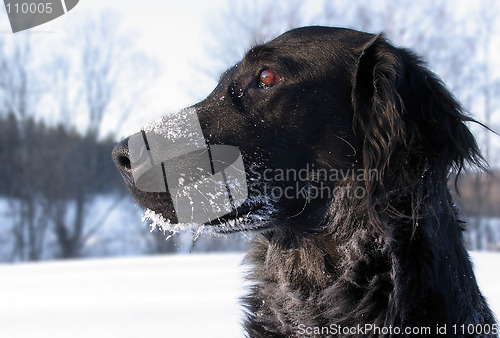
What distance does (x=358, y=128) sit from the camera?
2.76m

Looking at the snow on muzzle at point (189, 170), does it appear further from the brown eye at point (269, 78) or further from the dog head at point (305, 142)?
the brown eye at point (269, 78)

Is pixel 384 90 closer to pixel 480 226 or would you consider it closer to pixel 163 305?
pixel 163 305

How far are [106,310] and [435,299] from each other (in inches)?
179

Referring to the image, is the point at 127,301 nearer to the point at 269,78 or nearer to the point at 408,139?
the point at 269,78

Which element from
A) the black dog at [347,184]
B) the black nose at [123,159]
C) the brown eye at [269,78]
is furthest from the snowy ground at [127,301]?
the brown eye at [269,78]

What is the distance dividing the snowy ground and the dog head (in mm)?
838

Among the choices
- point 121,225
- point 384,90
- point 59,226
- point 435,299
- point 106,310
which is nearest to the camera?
point 435,299

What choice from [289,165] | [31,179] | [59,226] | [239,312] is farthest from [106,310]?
[31,179]

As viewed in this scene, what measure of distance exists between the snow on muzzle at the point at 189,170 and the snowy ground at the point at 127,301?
0.81 metres

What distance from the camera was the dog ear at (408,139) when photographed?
252 centimetres

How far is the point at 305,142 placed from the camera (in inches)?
110

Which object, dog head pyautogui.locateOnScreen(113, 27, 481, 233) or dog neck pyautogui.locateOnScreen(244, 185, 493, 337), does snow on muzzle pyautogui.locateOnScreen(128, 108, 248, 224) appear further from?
dog neck pyautogui.locateOnScreen(244, 185, 493, 337)

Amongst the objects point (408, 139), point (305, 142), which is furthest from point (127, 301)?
point (408, 139)

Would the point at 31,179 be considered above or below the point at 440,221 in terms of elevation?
above
